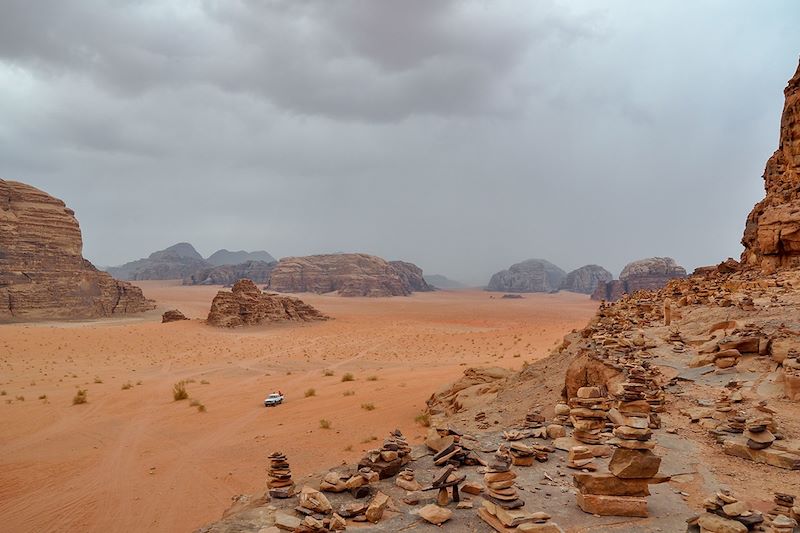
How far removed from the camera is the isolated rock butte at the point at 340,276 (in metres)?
110

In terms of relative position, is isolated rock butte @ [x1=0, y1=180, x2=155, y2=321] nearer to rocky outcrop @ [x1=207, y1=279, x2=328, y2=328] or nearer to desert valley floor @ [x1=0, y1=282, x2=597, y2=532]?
desert valley floor @ [x1=0, y1=282, x2=597, y2=532]

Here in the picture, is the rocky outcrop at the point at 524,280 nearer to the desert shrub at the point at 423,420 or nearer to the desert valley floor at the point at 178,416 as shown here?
the desert valley floor at the point at 178,416

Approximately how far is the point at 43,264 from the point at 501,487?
200ft

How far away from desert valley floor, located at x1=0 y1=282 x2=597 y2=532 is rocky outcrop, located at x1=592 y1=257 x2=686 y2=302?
178ft

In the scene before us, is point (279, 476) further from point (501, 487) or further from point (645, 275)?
point (645, 275)

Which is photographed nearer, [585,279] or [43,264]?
[43,264]

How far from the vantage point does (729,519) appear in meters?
3.81

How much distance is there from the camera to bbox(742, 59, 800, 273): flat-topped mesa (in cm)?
1625

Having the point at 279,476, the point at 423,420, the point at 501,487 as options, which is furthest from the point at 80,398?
the point at 501,487

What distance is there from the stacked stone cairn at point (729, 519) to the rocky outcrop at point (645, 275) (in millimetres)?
78131

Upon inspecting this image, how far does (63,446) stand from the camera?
40.9ft

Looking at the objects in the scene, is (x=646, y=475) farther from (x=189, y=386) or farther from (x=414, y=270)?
(x=414, y=270)

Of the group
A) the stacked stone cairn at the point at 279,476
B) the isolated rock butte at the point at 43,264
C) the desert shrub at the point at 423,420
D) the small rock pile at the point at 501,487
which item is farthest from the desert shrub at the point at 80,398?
the isolated rock butte at the point at 43,264

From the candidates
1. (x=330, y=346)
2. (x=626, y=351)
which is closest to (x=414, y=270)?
(x=330, y=346)
